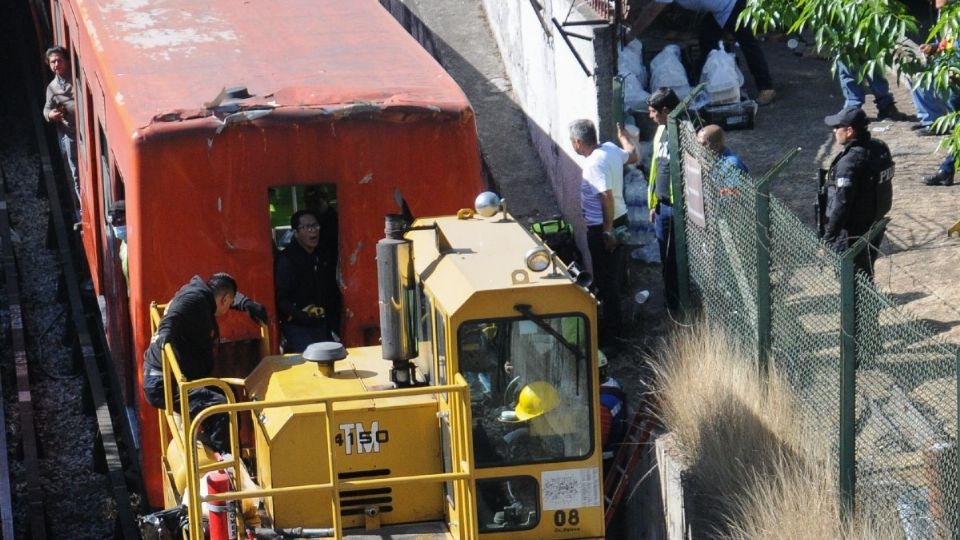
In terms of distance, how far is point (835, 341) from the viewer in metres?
7.83

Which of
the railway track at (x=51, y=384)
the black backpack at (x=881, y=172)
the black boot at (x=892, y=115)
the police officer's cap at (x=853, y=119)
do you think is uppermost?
the police officer's cap at (x=853, y=119)

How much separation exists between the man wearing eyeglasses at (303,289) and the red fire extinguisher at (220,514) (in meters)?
1.91

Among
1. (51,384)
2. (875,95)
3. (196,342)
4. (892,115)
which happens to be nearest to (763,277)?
(196,342)

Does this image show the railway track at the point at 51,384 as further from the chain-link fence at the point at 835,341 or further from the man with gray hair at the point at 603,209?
the chain-link fence at the point at 835,341

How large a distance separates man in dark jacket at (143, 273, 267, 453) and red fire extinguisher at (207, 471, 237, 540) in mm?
914

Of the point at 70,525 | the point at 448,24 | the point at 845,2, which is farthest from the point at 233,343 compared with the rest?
the point at 448,24

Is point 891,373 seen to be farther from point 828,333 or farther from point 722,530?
point 722,530

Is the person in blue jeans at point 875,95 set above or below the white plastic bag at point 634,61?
below

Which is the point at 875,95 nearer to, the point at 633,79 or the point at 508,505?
the point at 633,79

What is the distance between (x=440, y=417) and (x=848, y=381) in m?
2.07

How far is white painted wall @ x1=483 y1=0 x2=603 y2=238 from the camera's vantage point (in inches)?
490

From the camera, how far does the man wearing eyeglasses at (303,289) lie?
8922mm

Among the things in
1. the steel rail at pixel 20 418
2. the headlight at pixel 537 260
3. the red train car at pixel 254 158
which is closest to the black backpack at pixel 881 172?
the red train car at pixel 254 158

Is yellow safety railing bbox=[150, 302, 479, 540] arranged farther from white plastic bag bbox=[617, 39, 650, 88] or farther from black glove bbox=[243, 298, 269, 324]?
white plastic bag bbox=[617, 39, 650, 88]
